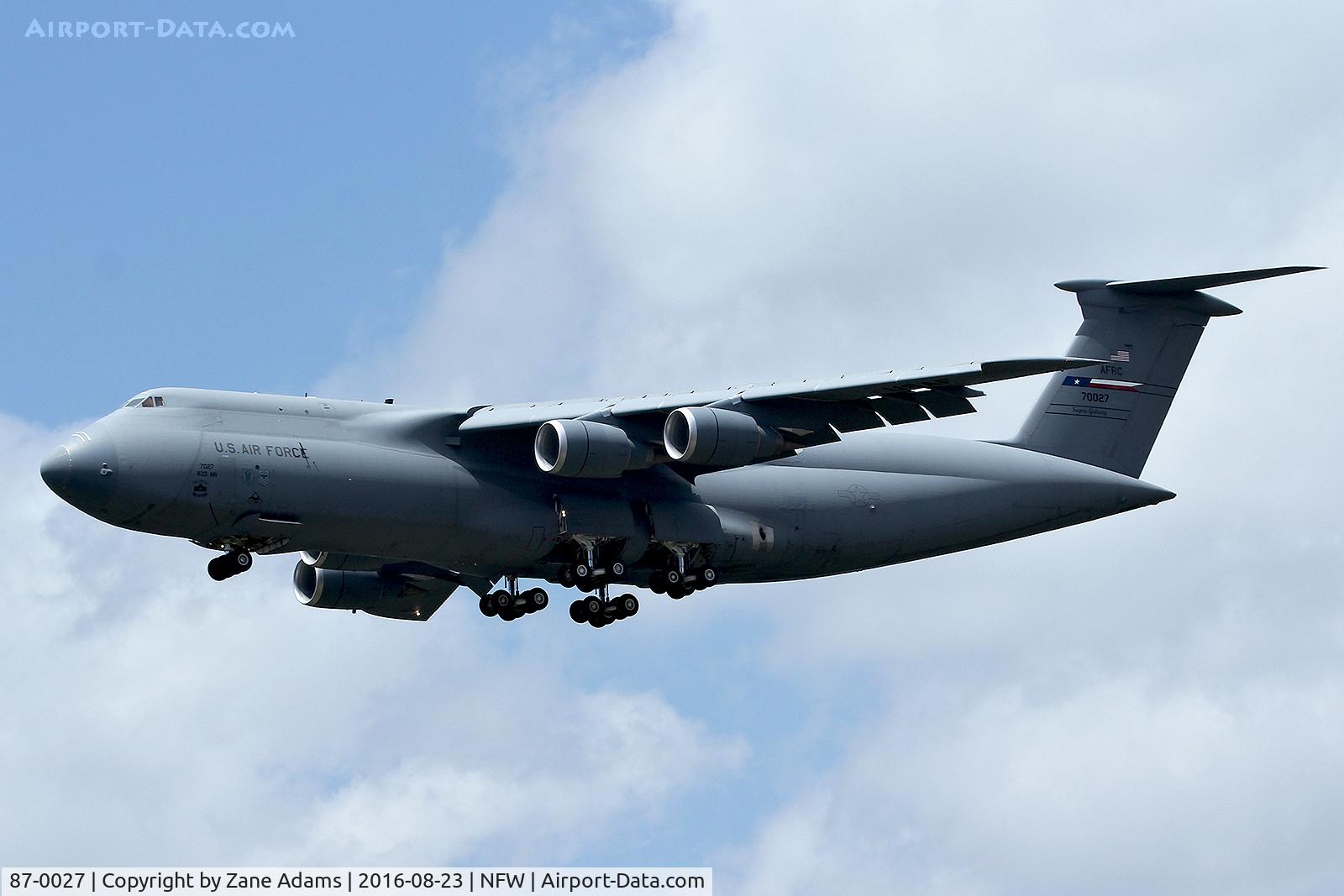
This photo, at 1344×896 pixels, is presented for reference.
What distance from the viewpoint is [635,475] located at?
26.5 m

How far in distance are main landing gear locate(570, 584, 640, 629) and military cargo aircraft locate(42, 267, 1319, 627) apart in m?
0.03

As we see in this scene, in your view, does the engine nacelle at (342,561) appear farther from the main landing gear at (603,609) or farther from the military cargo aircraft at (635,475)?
the main landing gear at (603,609)

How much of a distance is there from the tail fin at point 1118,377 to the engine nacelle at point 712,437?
5992 millimetres

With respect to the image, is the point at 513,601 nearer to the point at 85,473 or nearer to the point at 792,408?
the point at 792,408

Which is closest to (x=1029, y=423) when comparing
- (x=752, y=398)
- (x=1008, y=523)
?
(x=1008, y=523)

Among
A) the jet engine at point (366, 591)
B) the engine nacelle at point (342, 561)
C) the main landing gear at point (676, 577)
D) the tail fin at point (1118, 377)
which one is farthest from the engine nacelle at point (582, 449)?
the tail fin at point (1118, 377)

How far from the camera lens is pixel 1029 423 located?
2962cm

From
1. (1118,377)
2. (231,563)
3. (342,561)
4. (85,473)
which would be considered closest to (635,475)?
(342,561)

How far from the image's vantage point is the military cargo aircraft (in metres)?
24.0

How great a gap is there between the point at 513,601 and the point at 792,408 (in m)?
4.21

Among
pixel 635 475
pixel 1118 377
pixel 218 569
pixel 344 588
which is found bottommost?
pixel 218 569

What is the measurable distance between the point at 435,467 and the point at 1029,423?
28.5ft

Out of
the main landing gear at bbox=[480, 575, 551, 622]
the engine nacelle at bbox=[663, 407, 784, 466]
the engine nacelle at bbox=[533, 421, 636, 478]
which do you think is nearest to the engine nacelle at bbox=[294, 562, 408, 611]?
the main landing gear at bbox=[480, 575, 551, 622]

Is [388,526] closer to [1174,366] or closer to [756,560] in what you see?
[756,560]
